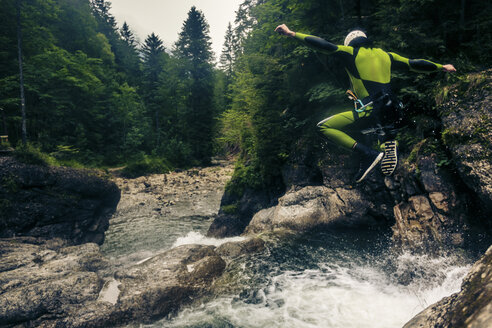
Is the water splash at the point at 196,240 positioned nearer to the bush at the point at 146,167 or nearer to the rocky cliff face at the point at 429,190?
the rocky cliff face at the point at 429,190

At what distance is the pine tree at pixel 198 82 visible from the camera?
33750 millimetres

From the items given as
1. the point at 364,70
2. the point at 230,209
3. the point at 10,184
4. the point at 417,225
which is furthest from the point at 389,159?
the point at 10,184

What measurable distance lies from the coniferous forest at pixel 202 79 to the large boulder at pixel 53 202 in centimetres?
518

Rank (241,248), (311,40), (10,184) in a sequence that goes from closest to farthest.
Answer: (311,40) → (241,248) → (10,184)

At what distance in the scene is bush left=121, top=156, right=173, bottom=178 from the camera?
2647 centimetres

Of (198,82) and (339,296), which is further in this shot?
(198,82)

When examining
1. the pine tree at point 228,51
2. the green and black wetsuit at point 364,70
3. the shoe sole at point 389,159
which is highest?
the pine tree at point 228,51

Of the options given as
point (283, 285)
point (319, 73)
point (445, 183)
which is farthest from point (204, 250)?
point (319, 73)

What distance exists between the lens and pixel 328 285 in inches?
249

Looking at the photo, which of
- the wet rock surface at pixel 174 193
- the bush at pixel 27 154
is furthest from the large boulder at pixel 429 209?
the bush at pixel 27 154

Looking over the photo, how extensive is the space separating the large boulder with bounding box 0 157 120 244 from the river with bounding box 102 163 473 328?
4501 millimetres

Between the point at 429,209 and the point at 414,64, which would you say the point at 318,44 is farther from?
the point at 429,209

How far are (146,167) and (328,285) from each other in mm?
25637

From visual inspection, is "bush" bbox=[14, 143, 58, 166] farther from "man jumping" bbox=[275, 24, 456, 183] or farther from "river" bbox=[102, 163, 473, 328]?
"man jumping" bbox=[275, 24, 456, 183]
